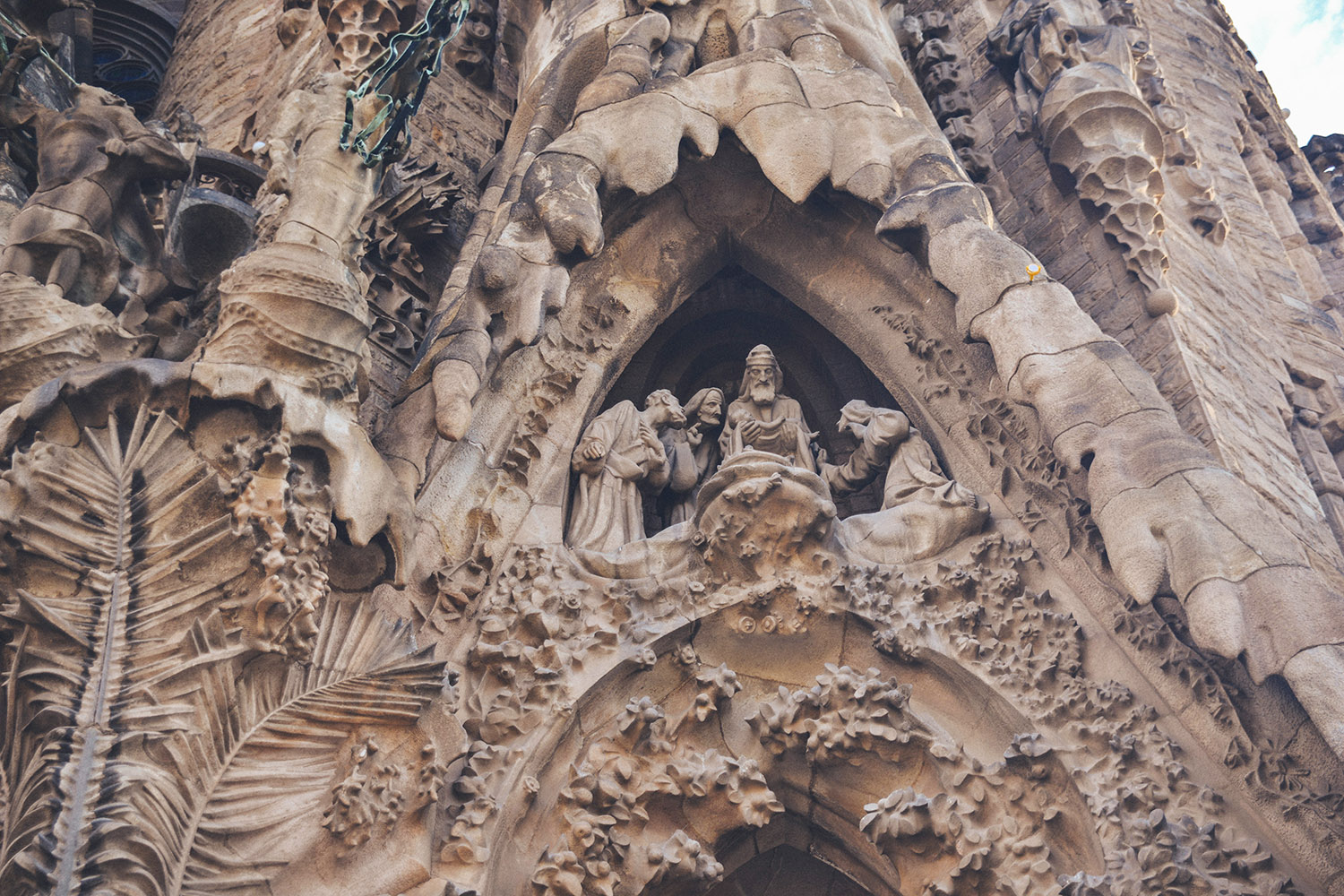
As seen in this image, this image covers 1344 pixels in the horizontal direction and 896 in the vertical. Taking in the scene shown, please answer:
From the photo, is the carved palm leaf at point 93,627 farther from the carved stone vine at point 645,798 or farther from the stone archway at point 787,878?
the stone archway at point 787,878

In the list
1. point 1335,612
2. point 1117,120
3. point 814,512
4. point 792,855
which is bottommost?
point 792,855

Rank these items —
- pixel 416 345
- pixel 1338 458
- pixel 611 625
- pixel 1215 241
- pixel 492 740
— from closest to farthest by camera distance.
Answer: pixel 492 740
pixel 611 625
pixel 416 345
pixel 1338 458
pixel 1215 241

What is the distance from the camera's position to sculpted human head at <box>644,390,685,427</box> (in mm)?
5719

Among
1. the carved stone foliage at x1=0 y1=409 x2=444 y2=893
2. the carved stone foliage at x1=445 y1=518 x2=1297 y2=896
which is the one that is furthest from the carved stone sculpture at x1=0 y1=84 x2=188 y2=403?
the carved stone foliage at x1=445 y1=518 x2=1297 y2=896

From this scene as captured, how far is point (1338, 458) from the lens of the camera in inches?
295

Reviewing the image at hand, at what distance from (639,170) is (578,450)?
1.23 metres

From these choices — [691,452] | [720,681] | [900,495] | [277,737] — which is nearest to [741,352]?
[691,452]

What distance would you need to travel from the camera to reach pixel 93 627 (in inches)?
144

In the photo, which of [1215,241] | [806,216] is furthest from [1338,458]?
[806,216]

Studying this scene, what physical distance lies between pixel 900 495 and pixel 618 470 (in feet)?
3.39

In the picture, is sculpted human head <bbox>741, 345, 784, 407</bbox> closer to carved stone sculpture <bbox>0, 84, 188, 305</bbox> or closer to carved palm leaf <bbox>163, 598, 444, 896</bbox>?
carved palm leaf <bbox>163, 598, 444, 896</bbox>

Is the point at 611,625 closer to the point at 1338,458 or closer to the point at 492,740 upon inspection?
the point at 492,740

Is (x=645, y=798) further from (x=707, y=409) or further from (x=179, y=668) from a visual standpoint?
(x=707, y=409)

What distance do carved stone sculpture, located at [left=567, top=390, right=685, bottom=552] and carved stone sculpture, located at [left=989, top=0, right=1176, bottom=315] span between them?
8.13 feet
